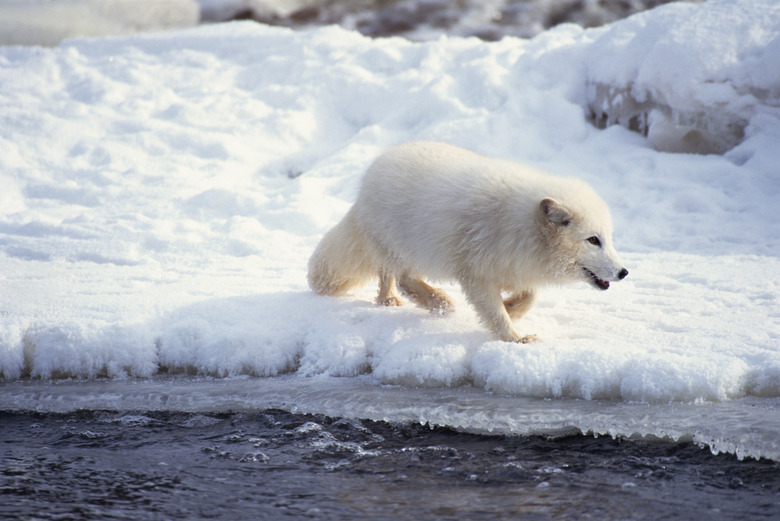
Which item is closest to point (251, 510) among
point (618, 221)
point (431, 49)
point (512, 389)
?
point (512, 389)

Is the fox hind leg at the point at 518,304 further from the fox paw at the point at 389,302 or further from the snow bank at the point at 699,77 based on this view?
the snow bank at the point at 699,77

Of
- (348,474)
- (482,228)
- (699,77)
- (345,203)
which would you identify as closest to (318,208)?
(345,203)

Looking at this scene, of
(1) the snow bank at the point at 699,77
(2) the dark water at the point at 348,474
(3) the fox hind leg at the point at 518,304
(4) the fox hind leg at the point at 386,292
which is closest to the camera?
(2) the dark water at the point at 348,474

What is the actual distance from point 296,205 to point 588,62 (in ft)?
14.1

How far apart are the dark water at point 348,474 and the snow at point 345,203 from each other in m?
0.23

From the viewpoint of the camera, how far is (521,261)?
413 cm

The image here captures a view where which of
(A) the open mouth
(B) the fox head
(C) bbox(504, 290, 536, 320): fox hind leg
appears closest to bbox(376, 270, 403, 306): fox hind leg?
(C) bbox(504, 290, 536, 320): fox hind leg

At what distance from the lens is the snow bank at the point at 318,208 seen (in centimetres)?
422

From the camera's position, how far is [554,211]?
3967mm

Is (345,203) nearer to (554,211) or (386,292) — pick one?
(386,292)

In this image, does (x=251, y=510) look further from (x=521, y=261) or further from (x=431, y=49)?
(x=431, y=49)

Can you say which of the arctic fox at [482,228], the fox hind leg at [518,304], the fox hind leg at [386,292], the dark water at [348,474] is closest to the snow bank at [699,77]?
the arctic fox at [482,228]

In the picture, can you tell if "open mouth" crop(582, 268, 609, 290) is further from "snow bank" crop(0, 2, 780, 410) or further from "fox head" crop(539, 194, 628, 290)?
"snow bank" crop(0, 2, 780, 410)

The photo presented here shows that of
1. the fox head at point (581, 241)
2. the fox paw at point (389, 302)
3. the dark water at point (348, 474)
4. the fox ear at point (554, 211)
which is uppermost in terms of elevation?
the fox ear at point (554, 211)
